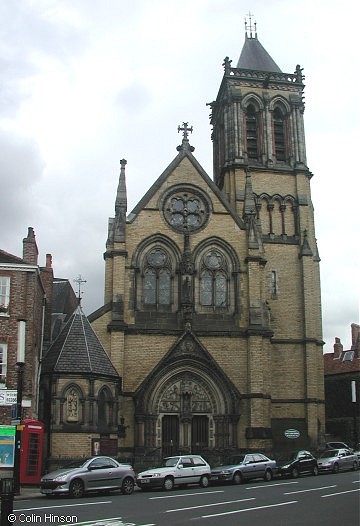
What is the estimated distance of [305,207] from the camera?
141 feet

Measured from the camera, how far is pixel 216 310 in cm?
3759

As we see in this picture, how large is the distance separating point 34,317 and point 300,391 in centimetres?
1750

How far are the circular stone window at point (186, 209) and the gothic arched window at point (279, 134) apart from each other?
8716mm

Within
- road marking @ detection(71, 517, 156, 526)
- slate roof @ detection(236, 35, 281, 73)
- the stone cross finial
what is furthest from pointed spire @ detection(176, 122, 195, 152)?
road marking @ detection(71, 517, 156, 526)

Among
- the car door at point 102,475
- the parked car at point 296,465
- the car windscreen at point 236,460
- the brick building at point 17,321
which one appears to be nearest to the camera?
the car door at point 102,475

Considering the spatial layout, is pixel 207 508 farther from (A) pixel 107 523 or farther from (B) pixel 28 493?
(B) pixel 28 493

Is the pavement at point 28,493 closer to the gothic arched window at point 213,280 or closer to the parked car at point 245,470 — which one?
the parked car at point 245,470

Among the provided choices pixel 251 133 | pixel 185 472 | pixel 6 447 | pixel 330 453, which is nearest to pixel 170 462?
pixel 185 472

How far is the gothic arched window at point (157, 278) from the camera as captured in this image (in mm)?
37312

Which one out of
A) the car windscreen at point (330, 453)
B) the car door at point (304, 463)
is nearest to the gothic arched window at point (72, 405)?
the car door at point (304, 463)

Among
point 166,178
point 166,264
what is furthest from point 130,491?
point 166,178

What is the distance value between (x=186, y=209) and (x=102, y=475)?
66.3 feet

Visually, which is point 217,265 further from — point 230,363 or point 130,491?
point 130,491

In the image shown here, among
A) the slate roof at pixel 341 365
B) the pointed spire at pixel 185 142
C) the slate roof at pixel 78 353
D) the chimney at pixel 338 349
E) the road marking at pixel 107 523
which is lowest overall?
the road marking at pixel 107 523
